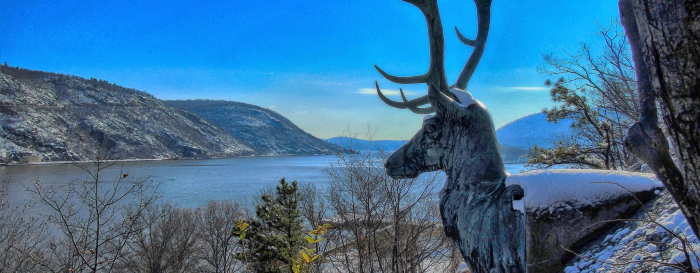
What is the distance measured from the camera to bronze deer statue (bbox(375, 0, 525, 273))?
78.0 inches

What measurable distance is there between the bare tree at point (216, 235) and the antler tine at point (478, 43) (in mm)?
27637

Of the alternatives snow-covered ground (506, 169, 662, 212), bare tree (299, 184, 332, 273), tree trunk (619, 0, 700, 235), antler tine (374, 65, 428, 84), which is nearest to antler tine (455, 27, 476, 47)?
antler tine (374, 65, 428, 84)

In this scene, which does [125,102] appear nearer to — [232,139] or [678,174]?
[232,139]

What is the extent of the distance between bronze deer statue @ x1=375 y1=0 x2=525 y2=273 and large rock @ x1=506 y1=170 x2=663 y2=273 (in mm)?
67

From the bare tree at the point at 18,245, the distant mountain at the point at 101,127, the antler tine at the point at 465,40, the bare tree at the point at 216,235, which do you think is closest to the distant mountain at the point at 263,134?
the distant mountain at the point at 101,127

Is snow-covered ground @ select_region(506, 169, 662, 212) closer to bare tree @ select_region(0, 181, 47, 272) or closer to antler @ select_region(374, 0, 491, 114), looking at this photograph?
antler @ select_region(374, 0, 491, 114)

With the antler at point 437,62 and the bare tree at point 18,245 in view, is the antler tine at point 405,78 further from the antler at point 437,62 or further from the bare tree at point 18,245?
the bare tree at point 18,245

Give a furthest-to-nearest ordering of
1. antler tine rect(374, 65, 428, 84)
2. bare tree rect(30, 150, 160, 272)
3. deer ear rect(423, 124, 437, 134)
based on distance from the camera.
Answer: bare tree rect(30, 150, 160, 272), antler tine rect(374, 65, 428, 84), deer ear rect(423, 124, 437, 134)

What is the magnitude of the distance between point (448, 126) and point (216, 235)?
30369 millimetres

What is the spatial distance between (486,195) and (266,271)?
1060 centimetres

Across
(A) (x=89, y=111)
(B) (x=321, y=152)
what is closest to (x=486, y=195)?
(A) (x=89, y=111)

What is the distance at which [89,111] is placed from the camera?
117625mm

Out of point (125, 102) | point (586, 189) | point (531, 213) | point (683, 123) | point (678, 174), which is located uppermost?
point (125, 102)

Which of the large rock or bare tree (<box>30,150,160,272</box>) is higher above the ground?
the large rock
